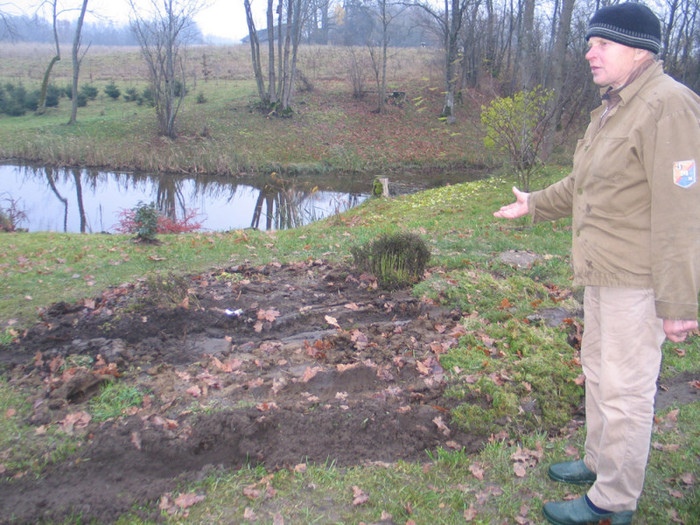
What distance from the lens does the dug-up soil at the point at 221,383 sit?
338 centimetres

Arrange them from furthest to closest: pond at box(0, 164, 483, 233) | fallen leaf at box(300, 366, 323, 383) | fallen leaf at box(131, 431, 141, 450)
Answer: pond at box(0, 164, 483, 233)
fallen leaf at box(300, 366, 323, 383)
fallen leaf at box(131, 431, 141, 450)

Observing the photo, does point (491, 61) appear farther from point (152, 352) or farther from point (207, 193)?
point (152, 352)

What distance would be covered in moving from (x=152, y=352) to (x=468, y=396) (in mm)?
2890

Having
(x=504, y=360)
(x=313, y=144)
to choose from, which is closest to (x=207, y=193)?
(x=313, y=144)

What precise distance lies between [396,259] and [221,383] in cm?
297

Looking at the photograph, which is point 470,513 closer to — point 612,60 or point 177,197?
point 612,60

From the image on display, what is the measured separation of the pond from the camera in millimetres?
15305

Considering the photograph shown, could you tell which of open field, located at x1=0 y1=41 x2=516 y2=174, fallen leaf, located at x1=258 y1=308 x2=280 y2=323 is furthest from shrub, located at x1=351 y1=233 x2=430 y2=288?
open field, located at x1=0 y1=41 x2=516 y2=174

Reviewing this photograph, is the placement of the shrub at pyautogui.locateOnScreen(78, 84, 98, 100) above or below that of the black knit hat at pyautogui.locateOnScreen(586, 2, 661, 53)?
above

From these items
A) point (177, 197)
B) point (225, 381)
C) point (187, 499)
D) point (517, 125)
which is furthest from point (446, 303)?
point (177, 197)

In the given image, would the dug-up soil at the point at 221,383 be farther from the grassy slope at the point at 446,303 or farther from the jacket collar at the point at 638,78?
the jacket collar at the point at 638,78

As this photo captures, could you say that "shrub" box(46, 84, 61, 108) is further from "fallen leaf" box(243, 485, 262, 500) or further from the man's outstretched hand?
the man's outstretched hand

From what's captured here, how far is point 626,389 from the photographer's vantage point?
2529 mm

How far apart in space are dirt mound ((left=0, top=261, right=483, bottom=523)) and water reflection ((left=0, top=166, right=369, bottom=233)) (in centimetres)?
770
